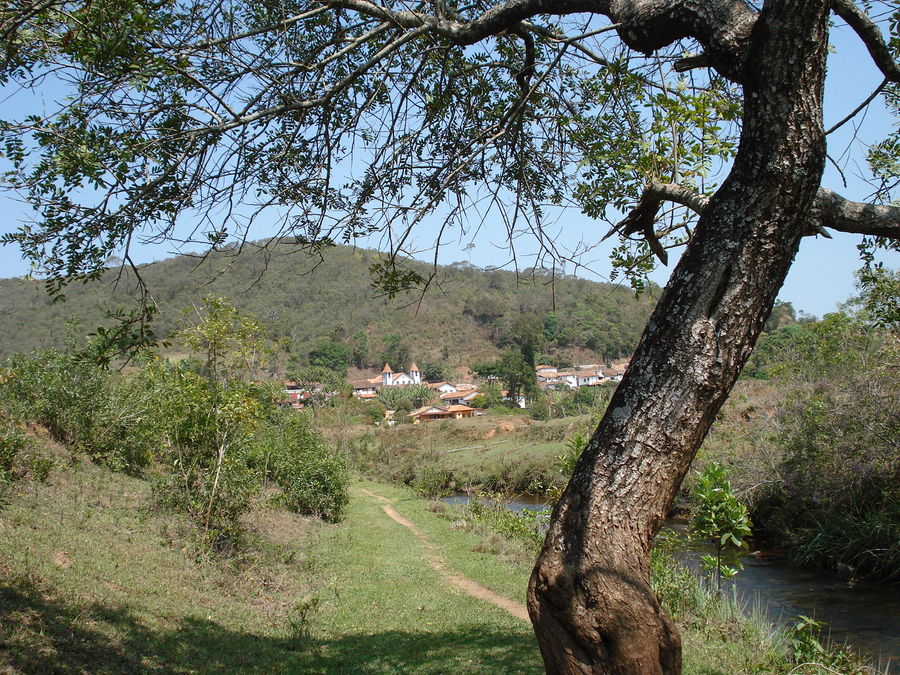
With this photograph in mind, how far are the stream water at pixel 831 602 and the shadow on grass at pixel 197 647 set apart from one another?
14.8 feet

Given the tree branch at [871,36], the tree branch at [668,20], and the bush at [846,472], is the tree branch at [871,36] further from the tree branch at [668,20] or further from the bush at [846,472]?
the bush at [846,472]

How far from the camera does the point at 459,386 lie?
77938 mm

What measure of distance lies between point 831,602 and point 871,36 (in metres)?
11.4

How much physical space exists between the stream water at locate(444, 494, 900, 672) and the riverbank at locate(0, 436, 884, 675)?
214 cm

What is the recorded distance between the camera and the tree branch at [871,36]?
2.90 m

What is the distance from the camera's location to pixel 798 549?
1425 cm

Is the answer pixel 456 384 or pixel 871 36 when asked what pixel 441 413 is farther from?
pixel 871 36

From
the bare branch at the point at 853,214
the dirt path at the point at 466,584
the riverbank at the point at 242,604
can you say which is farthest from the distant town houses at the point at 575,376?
the bare branch at the point at 853,214

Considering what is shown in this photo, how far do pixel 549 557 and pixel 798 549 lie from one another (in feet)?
48.2

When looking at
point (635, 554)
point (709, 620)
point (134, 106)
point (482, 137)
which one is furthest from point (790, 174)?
point (709, 620)

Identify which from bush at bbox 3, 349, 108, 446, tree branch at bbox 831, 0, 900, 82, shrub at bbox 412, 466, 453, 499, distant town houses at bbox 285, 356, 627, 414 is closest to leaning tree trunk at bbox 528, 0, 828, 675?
tree branch at bbox 831, 0, 900, 82

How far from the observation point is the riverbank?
5.75m

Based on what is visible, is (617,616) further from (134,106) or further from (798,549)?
(798,549)

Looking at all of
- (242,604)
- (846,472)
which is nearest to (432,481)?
(846,472)
